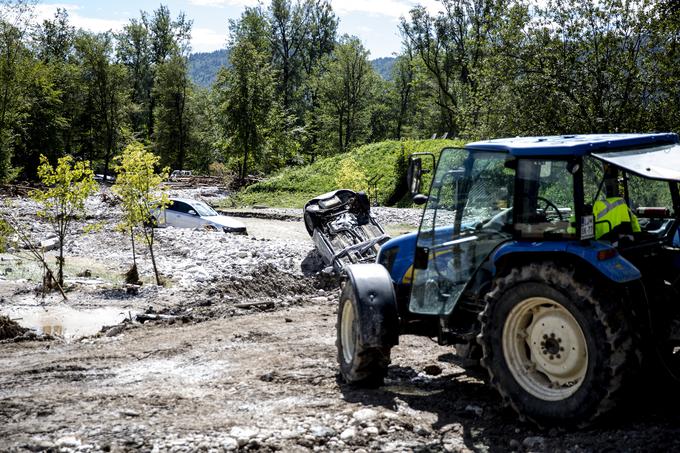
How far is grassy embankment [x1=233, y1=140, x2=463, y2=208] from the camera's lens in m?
40.5

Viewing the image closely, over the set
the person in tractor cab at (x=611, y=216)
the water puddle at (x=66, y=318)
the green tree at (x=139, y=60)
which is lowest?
the water puddle at (x=66, y=318)

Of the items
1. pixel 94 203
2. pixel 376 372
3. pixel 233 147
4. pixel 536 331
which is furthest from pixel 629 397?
pixel 233 147

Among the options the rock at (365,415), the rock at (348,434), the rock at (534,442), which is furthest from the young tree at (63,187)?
the rock at (534,442)

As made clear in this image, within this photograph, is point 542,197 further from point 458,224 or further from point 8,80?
point 8,80

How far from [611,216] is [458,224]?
1506 mm

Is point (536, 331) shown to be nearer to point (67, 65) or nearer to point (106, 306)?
point (106, 306)

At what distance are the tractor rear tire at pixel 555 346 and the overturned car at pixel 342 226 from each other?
1081 cm

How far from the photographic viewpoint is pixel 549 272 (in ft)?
18.1

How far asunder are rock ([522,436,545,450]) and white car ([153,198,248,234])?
21.5 metres

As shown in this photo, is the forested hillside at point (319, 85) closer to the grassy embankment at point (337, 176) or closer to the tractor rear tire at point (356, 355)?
the grassy embankment at point (337, 176)

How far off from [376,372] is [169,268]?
488 inches

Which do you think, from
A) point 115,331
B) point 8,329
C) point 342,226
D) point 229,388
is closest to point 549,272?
point 229,388

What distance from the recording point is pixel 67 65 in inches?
2469

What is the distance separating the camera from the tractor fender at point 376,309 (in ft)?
23.4
